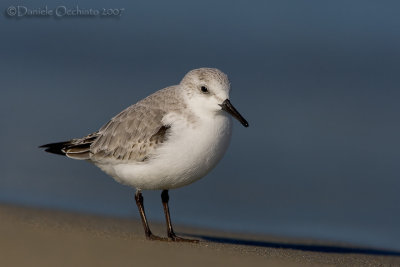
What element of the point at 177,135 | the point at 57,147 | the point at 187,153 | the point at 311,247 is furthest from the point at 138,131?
the point at 311,247

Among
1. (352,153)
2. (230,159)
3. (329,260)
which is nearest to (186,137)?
(329,260)

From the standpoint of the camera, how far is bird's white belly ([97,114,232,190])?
8258mm

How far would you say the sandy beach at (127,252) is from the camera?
6121mm

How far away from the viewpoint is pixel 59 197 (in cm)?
1191

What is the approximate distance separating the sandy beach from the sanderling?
712 mm

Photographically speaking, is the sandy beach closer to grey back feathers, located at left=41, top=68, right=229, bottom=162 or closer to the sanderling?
the sanderling

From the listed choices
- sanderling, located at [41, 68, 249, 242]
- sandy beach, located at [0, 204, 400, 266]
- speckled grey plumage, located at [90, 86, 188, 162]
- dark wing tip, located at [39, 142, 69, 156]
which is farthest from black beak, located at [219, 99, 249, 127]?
dark wing tip, located at [39, 142, 69, 156]

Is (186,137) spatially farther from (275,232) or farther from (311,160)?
(311,160)

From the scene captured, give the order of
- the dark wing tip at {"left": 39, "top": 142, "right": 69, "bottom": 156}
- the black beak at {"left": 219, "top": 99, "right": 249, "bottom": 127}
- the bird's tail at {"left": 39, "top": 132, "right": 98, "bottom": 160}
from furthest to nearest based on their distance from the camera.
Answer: the dark wing tip at {"left": 39, "top": 142, "right": 69, "bottom": 156}, the bird's tail at {"left": 39, "top": 132, "right": 98, "bottom": 160}, the black beak at {"left": 219, "top": 99, "right": 249, "bottom": 127}

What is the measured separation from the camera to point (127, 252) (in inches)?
254

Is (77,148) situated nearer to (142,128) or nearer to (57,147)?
(57,147)

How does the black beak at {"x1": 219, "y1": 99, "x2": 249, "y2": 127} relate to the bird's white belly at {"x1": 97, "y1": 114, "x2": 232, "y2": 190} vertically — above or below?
above

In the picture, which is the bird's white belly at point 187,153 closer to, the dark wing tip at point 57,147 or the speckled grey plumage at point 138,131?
the speckled grey plumage at point 138,131

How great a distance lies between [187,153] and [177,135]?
21 cm
